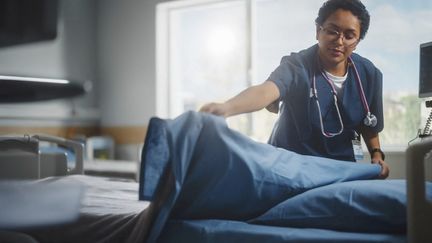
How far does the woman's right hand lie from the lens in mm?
727

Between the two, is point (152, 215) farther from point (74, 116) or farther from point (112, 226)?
point (74, 116)

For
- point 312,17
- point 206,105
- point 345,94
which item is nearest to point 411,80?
point 345,94

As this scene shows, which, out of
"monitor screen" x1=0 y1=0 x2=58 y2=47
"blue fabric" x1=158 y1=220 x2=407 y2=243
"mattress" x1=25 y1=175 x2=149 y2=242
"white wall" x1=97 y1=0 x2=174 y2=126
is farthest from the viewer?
"white wall" x1=97 y1=0 x2=174 y2=126

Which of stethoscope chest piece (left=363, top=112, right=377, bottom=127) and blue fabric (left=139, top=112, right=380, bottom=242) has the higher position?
stethoscope chest piece (left=363, top=112, right=377, bottom=127)

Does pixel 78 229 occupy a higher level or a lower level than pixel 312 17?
lower

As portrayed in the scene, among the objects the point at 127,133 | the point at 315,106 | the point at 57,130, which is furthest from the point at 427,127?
the point at 57,130

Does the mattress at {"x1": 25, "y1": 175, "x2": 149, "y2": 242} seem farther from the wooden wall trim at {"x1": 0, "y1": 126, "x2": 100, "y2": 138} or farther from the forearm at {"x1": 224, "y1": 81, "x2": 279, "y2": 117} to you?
the forearm at {"x1": 224, "y1": 81, "x2": 279, "y2": 117}

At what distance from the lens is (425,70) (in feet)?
2.58

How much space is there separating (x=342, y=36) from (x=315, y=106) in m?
0.16

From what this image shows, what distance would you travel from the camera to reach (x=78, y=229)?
2.57ft

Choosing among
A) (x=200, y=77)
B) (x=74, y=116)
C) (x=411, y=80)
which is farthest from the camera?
(x=200, y=77)

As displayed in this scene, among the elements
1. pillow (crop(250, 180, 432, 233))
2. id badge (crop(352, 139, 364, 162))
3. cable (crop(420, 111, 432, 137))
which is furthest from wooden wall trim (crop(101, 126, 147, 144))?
cable (crop(420, 111, 432, 137))

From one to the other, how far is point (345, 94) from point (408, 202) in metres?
0.31

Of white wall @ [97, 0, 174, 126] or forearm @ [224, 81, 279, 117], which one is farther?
white wall @ [97, 0, 174, 126]
